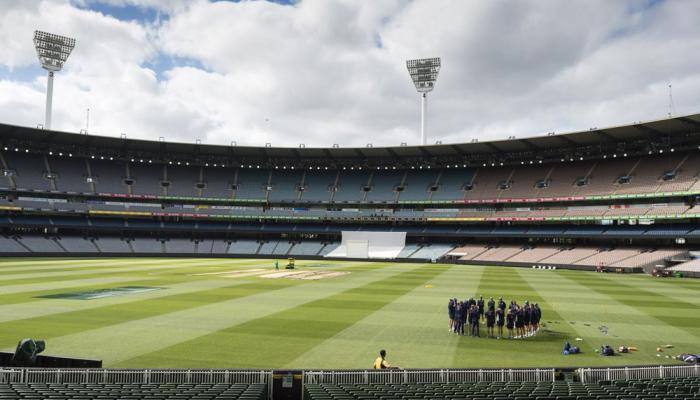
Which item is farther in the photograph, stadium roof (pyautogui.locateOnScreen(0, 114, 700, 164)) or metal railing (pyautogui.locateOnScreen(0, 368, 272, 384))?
stadium roof (pyautogui.locateOnScreen(0, 114, 700, 164))

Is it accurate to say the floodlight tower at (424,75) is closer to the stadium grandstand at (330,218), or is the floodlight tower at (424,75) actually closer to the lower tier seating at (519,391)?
the stadium grandstand at (330,218)

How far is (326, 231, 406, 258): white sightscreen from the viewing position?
249ft

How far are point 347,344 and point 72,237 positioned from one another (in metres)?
71.5

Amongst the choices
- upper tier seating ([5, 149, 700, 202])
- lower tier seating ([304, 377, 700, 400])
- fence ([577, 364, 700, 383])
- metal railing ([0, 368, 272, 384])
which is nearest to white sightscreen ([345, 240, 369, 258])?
upper tier seating ([5, 149, 700, 202])

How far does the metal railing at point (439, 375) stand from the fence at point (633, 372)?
37.9 inches

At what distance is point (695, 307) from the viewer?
27453mm

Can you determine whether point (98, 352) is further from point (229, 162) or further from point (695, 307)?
point (229, 162)

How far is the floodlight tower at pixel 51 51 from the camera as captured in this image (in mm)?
76438

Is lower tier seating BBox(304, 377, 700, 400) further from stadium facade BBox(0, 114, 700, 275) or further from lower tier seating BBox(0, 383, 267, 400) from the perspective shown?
stadium facade BBox(0, 114, 700, 275)

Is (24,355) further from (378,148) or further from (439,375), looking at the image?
(378,148)

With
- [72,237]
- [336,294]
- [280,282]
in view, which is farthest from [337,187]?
[336,294]

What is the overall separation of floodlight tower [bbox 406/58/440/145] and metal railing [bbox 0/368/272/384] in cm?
7503

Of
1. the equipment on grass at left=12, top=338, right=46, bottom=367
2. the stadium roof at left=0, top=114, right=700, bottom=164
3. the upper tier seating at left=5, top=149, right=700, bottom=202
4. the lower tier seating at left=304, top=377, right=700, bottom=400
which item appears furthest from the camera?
the upper tier seating at left=5, top=149, right=700, bottom=202

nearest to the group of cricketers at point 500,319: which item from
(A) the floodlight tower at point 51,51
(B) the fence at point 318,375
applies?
(B) the fence at point 318,375
